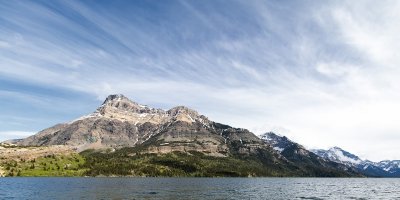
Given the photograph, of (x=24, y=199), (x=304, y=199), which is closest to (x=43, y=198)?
(x=24, y=199)

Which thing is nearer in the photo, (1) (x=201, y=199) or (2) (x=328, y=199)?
(1) (x=201, y=199)

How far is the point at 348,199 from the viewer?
431 ft

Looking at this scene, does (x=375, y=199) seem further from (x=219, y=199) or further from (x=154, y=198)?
(x=154, y=198)

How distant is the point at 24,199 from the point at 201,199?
50640mm

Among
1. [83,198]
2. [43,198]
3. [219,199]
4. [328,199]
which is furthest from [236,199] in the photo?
[43,198]

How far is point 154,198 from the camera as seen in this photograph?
4572 inches

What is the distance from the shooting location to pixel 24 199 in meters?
111

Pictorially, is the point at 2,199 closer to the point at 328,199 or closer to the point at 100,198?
the point at 100,198

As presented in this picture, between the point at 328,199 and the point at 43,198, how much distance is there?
90.2 meters

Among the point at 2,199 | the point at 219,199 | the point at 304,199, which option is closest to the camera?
the point at 2,199

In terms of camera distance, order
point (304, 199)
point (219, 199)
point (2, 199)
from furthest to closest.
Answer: point (304, 199), point (219, 199), point (2, 199)

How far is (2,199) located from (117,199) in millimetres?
32266

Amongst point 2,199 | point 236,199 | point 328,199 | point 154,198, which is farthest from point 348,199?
point 2,199

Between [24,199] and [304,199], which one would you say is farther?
[304,199]
